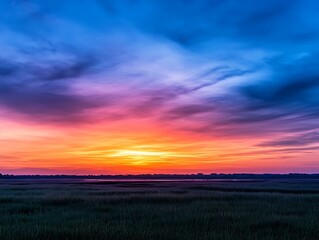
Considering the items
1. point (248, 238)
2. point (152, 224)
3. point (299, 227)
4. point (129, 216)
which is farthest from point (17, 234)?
point (299, 227)

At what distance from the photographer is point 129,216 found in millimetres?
17250

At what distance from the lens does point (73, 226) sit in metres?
14.0

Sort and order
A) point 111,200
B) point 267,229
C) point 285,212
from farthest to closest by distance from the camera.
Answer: point 111,200 → point 285,212 → point 267,229

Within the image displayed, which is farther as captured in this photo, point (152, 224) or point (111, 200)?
point (111, 200)

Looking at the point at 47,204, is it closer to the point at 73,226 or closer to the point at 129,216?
the point at 129,216

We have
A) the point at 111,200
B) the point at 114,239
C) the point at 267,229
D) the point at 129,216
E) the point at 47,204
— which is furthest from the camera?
the point at 111,200

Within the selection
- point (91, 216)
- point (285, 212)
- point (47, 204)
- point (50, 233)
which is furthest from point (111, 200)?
point (50, 233)

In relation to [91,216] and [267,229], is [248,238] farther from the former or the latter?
[91,216]

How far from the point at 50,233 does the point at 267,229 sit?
7.28 metres

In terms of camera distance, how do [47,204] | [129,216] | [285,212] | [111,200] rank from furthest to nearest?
[111,200] < [47,204] < [285,212] < [129,216]

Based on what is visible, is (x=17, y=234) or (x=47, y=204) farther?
(x=47, y=204)

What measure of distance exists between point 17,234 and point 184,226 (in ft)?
18.5

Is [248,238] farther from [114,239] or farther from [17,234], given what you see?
[17,234]

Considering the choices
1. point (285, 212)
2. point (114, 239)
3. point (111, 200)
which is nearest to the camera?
point (114, 239)
